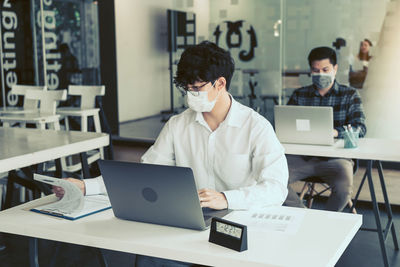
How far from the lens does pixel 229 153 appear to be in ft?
6.98

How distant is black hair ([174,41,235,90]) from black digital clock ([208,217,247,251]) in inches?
27.8

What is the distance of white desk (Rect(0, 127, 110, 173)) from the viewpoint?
254 centimetres

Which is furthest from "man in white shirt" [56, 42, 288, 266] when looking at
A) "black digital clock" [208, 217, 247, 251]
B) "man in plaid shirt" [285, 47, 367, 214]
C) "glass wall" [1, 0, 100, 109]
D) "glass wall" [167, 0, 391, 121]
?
"glass wall" [1, 0, 100, 109]

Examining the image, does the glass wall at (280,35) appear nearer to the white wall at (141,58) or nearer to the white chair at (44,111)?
the white wall at (141,58)

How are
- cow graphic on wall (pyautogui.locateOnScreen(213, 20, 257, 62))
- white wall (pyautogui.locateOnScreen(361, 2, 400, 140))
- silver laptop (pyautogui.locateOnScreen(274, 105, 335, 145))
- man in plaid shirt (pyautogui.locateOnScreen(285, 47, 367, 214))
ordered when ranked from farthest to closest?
cow graphic on wall (pyautogui.locateOnScreen(213, 20, 257, 62)), white wall (pyautogui.locateOnScreen(361, 2, 400, 140)), man in plaid shirt (pyautogui.locateOnScreen(285, 47, 367, 214)), silver laptop (pyautogui.locateOnScreen(274, 105, 335, 145))

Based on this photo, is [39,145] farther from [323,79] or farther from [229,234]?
[323,79]

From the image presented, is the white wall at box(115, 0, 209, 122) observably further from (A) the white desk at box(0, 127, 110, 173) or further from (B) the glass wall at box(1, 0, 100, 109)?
(A) the white desk at box(0, 127, 110, 173)

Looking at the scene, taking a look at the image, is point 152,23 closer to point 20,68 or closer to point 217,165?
point 20,68

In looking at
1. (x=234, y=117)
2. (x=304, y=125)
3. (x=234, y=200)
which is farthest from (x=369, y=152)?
(x=234, y=200)

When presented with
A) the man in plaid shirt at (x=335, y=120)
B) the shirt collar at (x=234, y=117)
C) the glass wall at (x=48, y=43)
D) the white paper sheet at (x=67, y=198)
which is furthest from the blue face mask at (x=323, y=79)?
the glass wall at (x=48, y=43)

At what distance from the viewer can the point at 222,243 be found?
1.51 metres

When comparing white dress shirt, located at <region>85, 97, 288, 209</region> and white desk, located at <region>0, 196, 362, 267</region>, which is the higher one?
white dress shirt, located at <region>85, 97, 288, 209</region>

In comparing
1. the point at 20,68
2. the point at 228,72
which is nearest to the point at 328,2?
the point at 228,72

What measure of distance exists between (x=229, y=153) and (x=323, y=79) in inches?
72.0
